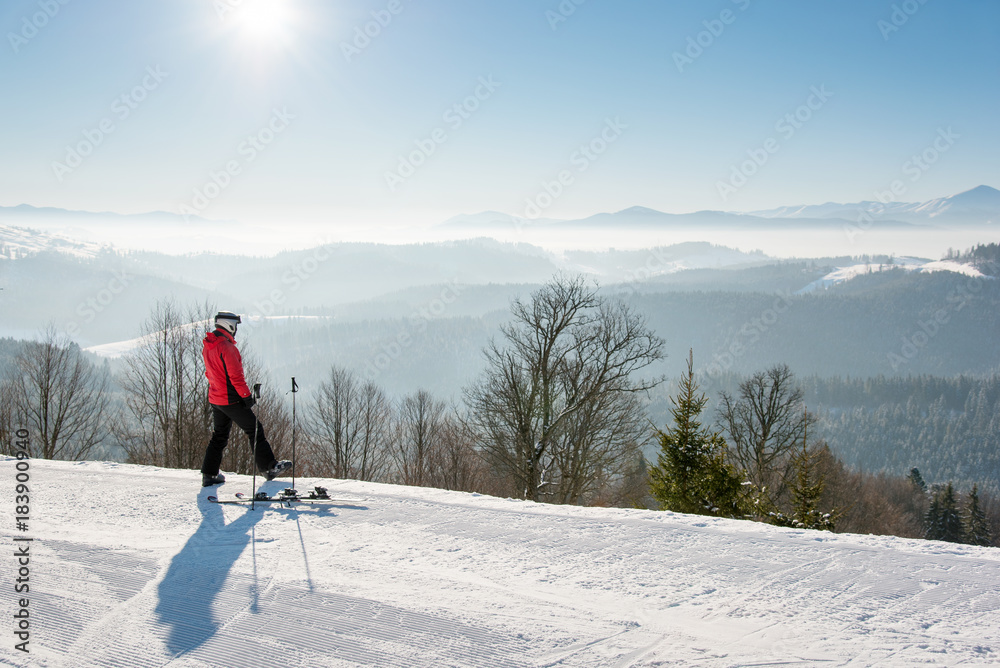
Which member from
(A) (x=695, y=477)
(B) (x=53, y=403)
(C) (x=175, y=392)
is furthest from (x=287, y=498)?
(B) (x=53, y=403)

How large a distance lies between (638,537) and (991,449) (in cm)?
19155

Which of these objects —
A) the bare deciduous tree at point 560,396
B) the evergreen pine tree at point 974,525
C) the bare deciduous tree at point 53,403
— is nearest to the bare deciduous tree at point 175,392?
the bare deciduous tree at point 53,403

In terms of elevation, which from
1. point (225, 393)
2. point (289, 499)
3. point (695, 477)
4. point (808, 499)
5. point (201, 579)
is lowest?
point (808, 499)

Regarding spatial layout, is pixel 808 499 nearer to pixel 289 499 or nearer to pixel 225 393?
pixel 289 499

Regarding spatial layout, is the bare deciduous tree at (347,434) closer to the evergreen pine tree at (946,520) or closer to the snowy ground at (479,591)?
the snowy ground at (479,591)

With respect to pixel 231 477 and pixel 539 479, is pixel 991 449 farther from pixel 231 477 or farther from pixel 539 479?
pixel 231 477

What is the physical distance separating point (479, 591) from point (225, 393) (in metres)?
4.21

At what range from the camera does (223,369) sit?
632cm

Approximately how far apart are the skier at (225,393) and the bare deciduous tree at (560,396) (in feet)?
31.5

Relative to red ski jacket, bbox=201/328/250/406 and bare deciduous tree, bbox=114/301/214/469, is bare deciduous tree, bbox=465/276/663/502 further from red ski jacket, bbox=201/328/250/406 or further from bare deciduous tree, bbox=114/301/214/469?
bare deciduous tree, bbox=114/301/214/469

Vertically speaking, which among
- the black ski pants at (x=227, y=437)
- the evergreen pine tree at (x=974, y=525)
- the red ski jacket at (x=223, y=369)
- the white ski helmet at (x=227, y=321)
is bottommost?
the evergreen pine tree at (x=974, y=525)

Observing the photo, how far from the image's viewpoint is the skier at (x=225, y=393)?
6.24m

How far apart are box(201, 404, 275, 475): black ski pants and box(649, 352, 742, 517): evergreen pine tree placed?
22.3 ft

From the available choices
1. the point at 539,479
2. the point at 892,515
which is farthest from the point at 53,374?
the point at 892,515
